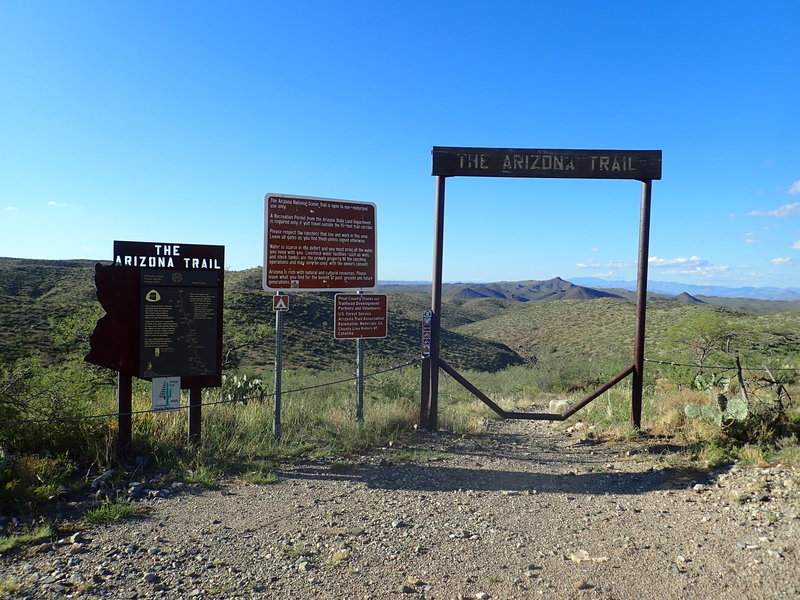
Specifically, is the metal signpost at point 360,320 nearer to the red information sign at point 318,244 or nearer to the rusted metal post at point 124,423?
the red information sign at point 318,244

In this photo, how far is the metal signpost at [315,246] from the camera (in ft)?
21.9

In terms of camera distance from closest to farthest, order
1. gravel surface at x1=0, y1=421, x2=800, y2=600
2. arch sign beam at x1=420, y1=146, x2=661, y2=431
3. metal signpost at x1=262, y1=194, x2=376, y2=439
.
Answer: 1. gravel surface at x1=0, y1=421, x2=800, y2=600
2. metal signpost at x1=262, y1=194, x2=376, y2=439
3. arch sign beam at x1=420, y1=146, x2=661, y2=431

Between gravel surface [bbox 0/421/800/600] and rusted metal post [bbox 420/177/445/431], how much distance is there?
1706 millimetres

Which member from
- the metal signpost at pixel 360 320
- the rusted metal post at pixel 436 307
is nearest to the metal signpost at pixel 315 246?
the metal signpost at pixel 360 320

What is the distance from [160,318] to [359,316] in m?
2.42

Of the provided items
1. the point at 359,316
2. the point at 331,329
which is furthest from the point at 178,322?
the point at 331,329

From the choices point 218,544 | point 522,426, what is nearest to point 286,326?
point 522,426

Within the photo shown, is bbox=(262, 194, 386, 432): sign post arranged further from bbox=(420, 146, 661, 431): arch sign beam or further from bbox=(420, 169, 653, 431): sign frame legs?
bbox=(420, 146, 661, 431): arch sign beam

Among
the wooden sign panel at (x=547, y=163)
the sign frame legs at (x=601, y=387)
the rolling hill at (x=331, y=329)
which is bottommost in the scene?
the rolling hill at (x=331, y=329)

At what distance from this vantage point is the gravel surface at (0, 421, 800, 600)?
3.32 m

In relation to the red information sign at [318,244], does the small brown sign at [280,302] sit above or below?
below

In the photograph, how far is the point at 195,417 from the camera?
6.06 meters

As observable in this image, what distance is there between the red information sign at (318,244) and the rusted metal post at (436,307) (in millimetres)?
824

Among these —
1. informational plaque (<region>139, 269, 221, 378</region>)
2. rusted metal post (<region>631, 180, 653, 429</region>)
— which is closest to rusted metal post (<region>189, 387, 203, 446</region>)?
informational plaque (<region>139, 269, 221, 378</region>)
